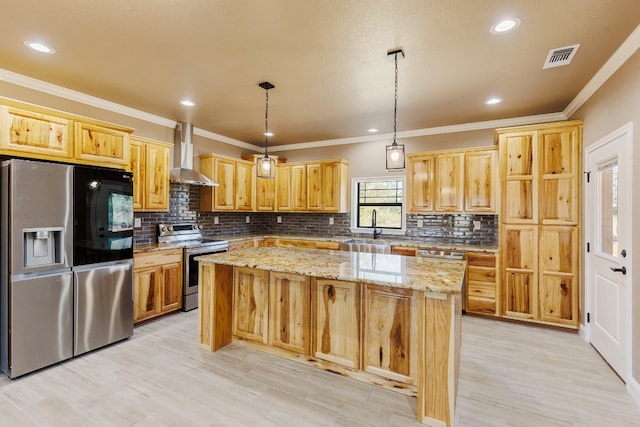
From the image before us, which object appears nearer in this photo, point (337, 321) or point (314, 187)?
point (337, 321)

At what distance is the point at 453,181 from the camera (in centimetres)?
454

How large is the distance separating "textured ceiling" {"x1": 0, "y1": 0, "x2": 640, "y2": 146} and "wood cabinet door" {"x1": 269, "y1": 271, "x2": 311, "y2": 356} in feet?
6.74

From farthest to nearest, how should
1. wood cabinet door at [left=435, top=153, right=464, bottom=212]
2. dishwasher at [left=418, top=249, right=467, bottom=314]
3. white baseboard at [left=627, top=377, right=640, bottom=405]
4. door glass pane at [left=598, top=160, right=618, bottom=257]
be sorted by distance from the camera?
1. wood cabinet door at [left=435, top=153, right=464, bottom=212]
2. dishwasher at [left=418, top=249, right=467, bottom=314]
3. door glass pane at [left=598, top=160, right=618, bottom=257]
4. white baseboard at [left=627, top=377, right=640, bottom=405]

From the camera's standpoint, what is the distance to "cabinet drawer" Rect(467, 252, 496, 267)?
13.3 ft

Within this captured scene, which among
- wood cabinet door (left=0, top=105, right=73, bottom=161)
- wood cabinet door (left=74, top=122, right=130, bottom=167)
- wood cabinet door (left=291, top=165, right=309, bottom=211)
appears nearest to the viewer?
wood cabinet door (left=0, top=105, right=73, bottom=161)

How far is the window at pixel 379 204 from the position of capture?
5.46 meters

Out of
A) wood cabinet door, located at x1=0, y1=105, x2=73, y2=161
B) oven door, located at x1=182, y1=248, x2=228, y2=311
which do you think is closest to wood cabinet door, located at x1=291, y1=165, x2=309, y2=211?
oven door, located at x1=182, y1=248, x2=228, y2=311

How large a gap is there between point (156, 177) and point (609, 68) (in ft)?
17.2

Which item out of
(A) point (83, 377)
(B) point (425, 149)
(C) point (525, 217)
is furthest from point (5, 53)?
(C) point (525, 217)

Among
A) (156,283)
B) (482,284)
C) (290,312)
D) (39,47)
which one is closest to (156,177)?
(156,283)

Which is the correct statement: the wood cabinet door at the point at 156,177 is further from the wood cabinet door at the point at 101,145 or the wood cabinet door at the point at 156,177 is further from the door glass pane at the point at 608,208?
the door glass pane at the point at 608,208

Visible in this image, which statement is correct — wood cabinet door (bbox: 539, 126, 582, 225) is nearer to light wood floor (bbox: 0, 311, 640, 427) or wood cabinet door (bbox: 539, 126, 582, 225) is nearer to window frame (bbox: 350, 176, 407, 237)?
light wood floor (bbox: 0, 311, 640, 427)

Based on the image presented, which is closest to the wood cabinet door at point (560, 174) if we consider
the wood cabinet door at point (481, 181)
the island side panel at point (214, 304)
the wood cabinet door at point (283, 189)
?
the wood cabinet door at point (481, 181)

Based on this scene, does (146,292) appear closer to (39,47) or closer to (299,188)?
(39,47)
